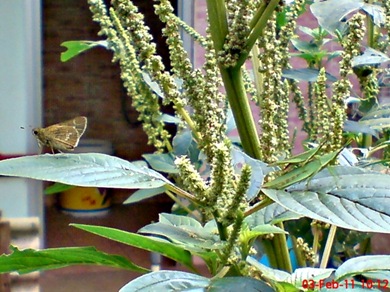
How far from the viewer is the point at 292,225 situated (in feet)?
2.12

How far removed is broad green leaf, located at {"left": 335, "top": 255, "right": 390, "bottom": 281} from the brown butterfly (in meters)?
0.23

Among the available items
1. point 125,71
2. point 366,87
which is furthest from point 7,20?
point 366,87

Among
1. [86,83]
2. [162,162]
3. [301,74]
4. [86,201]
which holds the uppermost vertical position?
[301,74]

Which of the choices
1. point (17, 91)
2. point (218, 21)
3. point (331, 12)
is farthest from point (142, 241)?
point (17, 91)

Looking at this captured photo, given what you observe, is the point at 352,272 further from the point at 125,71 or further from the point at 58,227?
the point at 58,227

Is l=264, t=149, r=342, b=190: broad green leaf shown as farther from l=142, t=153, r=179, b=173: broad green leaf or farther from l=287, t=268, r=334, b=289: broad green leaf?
l=142, t=153, r=179, b=173: broad green leaf

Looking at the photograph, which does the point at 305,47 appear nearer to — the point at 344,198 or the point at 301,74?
the point at 301,74

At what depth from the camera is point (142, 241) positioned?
361mm

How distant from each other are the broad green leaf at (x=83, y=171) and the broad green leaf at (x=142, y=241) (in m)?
0.03

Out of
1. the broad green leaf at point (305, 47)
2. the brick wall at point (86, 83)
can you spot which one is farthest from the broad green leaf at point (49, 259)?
the brick wall at point (86, 83)

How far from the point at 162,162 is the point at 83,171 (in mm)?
345

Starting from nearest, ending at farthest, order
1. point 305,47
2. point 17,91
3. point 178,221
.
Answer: point 178,221, point 305,47, point 17,91

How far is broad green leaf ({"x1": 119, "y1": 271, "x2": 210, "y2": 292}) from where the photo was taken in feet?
1.05

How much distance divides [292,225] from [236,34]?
0.31m
